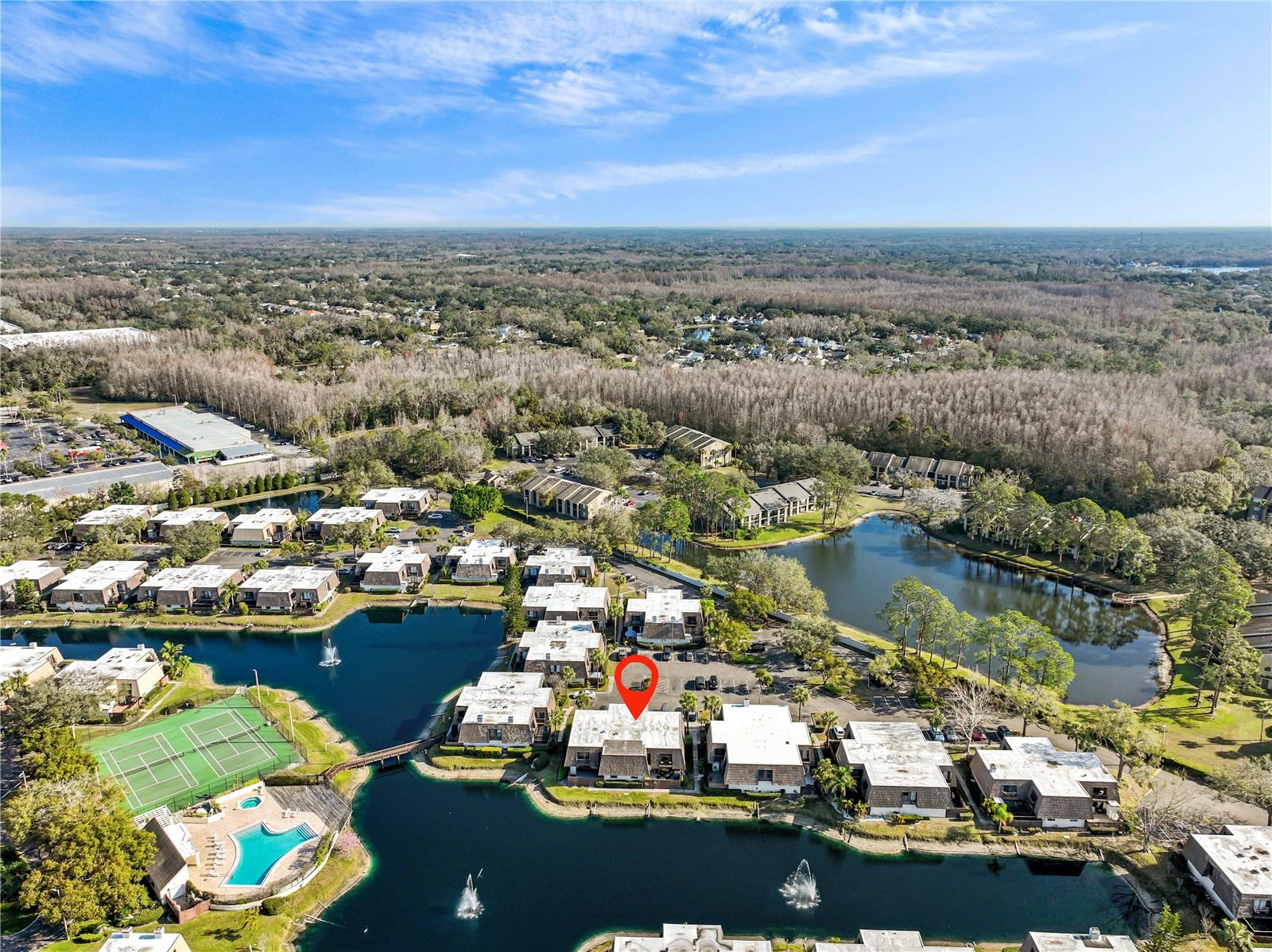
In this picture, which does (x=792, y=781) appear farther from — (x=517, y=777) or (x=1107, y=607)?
(x=1107, y=607)

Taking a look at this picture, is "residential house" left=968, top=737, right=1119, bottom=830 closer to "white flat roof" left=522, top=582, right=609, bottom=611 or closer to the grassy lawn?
the grassy lawn

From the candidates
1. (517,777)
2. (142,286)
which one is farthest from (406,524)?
(142,286)

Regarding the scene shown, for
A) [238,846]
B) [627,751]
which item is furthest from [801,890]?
[238,846]

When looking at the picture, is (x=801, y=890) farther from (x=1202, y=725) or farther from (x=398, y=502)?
(x=398, y=502)

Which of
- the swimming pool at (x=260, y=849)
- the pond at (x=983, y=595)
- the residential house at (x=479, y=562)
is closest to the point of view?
the swimming pool at (x=260, y=849)

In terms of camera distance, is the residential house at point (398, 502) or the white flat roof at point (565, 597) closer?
the white flat roof at point (565, 597)

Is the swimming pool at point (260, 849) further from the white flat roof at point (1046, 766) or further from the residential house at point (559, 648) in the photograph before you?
the white flat roof at point (1046, 766)

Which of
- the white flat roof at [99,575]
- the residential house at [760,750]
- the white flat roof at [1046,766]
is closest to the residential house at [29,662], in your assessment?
the white flat roof at [99,575]
